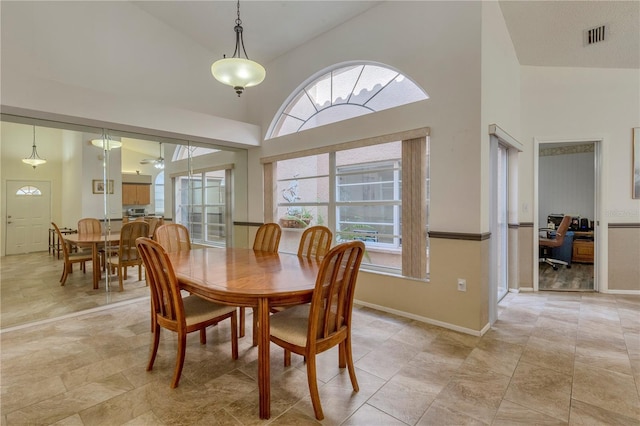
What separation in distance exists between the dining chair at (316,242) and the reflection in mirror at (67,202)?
252 centimetres

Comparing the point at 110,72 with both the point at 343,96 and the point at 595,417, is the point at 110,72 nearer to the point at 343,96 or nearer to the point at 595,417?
the point at 343,96

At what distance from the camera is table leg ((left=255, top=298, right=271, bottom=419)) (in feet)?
5.44

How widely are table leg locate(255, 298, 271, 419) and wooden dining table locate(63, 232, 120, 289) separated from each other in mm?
2981

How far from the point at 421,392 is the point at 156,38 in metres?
5.02

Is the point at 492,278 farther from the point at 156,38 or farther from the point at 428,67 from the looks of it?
the point at 156,38

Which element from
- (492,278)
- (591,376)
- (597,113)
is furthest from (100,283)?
(597,113)

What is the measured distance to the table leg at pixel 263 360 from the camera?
1659mm

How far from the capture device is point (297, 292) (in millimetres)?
1680

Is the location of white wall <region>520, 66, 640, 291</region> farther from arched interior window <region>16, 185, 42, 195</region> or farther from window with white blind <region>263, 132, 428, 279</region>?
arched interior window <region>16, 185, 42, 195</region>

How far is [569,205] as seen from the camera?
6359mm

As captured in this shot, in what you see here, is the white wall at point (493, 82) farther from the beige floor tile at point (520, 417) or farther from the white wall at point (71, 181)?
the white wall at point (71, 181)

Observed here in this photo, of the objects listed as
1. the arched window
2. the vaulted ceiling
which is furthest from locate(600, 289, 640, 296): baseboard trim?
the arched window

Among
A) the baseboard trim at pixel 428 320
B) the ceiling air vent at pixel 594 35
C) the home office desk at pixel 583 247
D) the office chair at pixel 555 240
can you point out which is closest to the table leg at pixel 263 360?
the baseboard trim at pixel 428 320

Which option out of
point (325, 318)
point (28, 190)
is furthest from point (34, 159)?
Result: point (325, 318)
